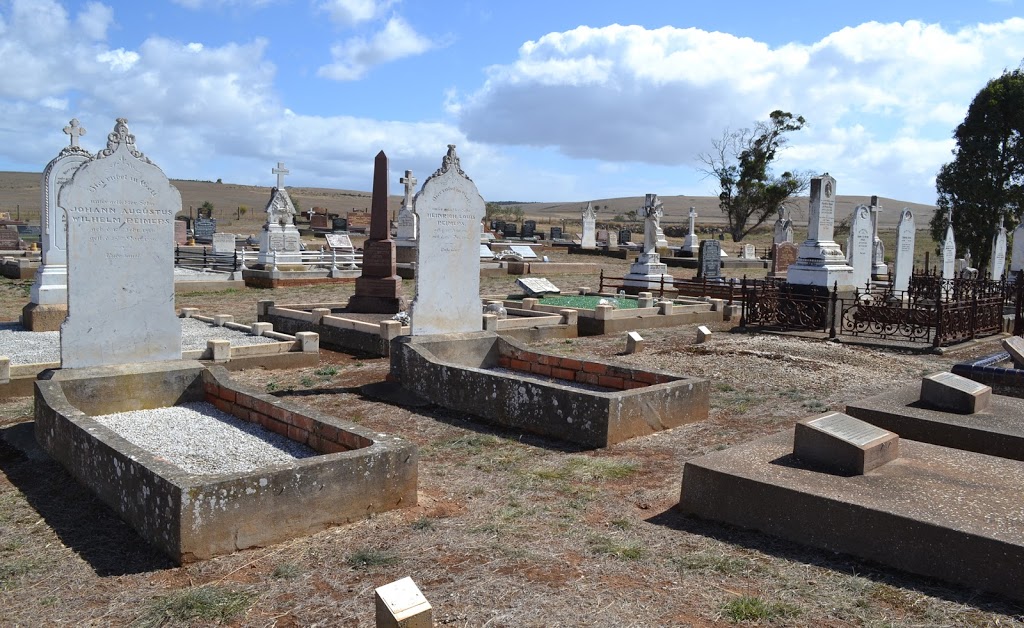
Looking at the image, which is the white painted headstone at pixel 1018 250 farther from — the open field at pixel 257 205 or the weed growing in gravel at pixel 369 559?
the open field at pixel 257 205

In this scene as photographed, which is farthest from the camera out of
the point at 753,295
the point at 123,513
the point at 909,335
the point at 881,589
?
the point at 753,295

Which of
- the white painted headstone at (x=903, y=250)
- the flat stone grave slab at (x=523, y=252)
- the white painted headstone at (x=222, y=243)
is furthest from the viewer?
the flat stone grave slab at (x=523, y=252)

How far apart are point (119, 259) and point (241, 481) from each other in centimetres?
383

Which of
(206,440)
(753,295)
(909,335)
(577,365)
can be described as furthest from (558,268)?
(206,440)

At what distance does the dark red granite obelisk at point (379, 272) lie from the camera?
586 inches

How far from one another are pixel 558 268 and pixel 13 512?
26.3 m

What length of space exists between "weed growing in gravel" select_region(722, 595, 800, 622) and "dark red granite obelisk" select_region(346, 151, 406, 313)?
1164cm

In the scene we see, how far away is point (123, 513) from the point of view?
4.96m

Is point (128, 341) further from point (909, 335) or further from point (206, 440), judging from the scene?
point (909, 335)

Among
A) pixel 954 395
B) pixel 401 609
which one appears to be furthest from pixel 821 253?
pixel 401 609

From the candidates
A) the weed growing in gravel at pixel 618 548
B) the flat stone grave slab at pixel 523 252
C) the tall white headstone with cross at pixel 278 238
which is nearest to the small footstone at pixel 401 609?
the weed growing in gravel at pixel 618 548

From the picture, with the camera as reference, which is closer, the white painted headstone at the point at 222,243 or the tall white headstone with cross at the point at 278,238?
the tall white headstone with cross at the point at 278,238

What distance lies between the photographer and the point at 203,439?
6332 millimetres

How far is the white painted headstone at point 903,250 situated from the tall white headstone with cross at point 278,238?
16735 millimetres
